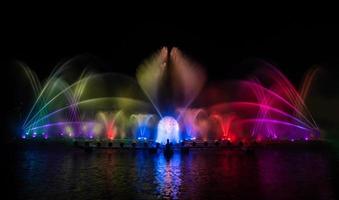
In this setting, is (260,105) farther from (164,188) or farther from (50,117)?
(164,188)

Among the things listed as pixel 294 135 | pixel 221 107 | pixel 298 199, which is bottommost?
pixel 298 199

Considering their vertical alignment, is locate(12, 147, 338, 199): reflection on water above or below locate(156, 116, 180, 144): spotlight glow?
below

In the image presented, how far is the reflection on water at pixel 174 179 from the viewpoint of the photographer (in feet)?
75.9

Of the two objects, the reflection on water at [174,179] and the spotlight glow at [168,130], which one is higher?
the spotlight glow at [168,130]

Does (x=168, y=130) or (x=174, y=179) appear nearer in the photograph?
(x=174, y=179)

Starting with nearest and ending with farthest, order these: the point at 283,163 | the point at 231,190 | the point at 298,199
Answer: the point at 298,199, the point at 231,190, the point at 283,163

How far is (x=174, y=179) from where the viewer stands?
28438mm

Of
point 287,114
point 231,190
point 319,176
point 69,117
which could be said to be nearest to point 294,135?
point 287,114

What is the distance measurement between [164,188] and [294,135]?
65.4 m

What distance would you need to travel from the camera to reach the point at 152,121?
247 feet

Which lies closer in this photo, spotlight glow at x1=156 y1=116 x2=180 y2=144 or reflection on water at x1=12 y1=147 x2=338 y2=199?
reflection on water at x1=12 y1=147 x2=338 y2=199

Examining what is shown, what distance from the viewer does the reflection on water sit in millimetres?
23141

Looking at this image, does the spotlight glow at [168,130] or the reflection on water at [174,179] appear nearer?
the reflection on water at [174,179]

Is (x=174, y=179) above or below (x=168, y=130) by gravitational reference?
below
